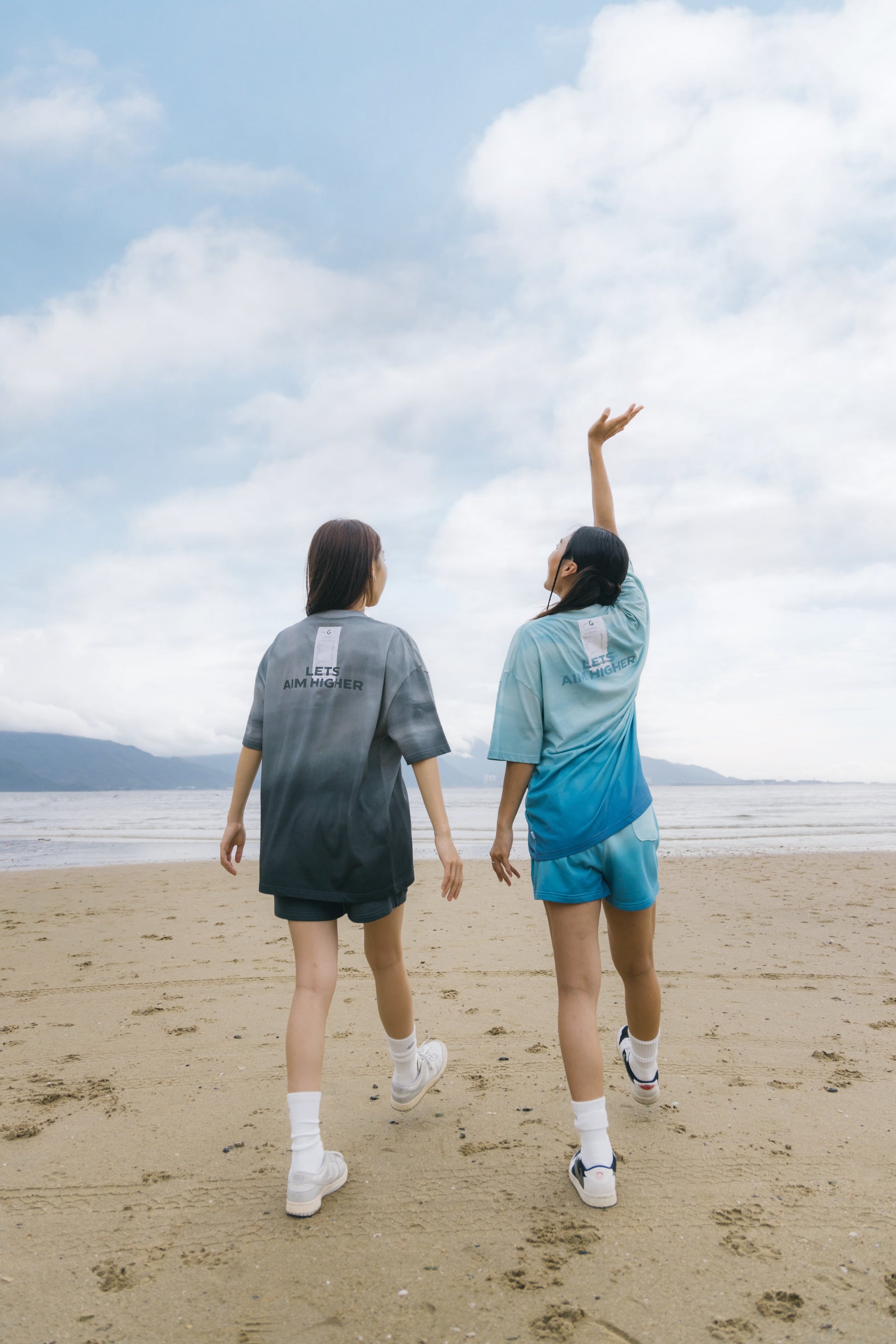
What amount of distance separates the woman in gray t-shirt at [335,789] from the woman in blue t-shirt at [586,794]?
28 centimetres

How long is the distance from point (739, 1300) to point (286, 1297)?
1.05 metres

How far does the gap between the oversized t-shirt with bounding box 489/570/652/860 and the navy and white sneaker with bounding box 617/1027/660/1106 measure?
1.03 meters

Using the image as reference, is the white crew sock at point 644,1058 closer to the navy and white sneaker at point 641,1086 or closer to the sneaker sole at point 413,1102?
the navy and white sneaker at point 641,1086

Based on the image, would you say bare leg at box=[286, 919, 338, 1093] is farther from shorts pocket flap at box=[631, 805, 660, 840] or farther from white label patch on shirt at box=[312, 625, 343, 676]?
shorts pocket flap at box=[631, 805, 660, 840]

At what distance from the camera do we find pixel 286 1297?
1.80 m

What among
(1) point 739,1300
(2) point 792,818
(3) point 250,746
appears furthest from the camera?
(2) point 792,818

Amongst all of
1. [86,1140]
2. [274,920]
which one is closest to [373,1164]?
[86,1140]

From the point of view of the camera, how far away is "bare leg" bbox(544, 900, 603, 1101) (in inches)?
89.1

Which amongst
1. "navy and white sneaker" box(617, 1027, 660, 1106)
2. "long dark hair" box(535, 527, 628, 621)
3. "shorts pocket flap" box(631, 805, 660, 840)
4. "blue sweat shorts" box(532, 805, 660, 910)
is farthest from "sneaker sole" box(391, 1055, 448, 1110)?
→ "long dark hair" box(535, 527, 628, 621)

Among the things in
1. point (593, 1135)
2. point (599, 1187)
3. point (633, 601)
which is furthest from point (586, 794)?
point (599, 1187)

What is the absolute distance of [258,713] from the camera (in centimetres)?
262

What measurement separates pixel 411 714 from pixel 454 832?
57.5ft

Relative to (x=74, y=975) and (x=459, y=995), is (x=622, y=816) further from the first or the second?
(x=74, y=975)

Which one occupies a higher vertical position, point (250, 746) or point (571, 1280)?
point (250, 746)
